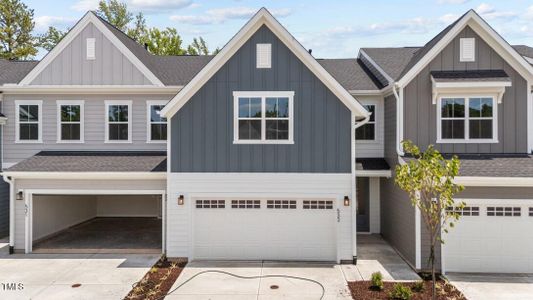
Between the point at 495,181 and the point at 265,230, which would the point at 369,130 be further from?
the point at 265,230

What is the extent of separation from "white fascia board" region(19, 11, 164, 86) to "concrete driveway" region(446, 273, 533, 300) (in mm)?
11443

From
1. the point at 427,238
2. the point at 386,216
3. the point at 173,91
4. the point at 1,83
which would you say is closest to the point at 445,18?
the point at 386,216

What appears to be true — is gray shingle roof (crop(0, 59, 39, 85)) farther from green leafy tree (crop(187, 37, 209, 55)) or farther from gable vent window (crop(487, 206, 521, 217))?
green leafy tree (crop(187, 37, 209, 55))

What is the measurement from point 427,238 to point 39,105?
46.1 ft

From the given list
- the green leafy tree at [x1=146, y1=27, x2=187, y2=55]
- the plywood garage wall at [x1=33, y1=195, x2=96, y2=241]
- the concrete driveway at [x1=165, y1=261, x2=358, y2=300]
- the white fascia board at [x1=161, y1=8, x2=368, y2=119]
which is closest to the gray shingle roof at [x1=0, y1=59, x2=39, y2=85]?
the plywood garage wall at [x1=33, y1=195, x2=96, y2=241]

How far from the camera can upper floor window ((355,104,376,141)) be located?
1475cm

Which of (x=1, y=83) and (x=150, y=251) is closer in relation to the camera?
(x=150, y=251)

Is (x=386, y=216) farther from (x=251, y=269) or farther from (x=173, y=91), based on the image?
(x=173, y=91)

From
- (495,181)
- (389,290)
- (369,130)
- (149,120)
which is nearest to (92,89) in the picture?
(149,120)

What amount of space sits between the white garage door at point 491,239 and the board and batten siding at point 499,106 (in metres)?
2.08

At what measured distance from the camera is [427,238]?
10875 millimetres

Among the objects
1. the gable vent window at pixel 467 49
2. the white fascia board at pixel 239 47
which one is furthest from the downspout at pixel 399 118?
the gable vent window at pixel 467 49

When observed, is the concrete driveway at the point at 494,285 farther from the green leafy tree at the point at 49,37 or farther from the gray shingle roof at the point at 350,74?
the green leafy tree at the point at 49,37

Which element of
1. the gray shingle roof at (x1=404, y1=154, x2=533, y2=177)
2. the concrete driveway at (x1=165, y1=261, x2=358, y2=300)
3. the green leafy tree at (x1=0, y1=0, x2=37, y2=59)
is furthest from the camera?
the green leafy tree at (x1=0, y1=0, x2=37, y2=59)
